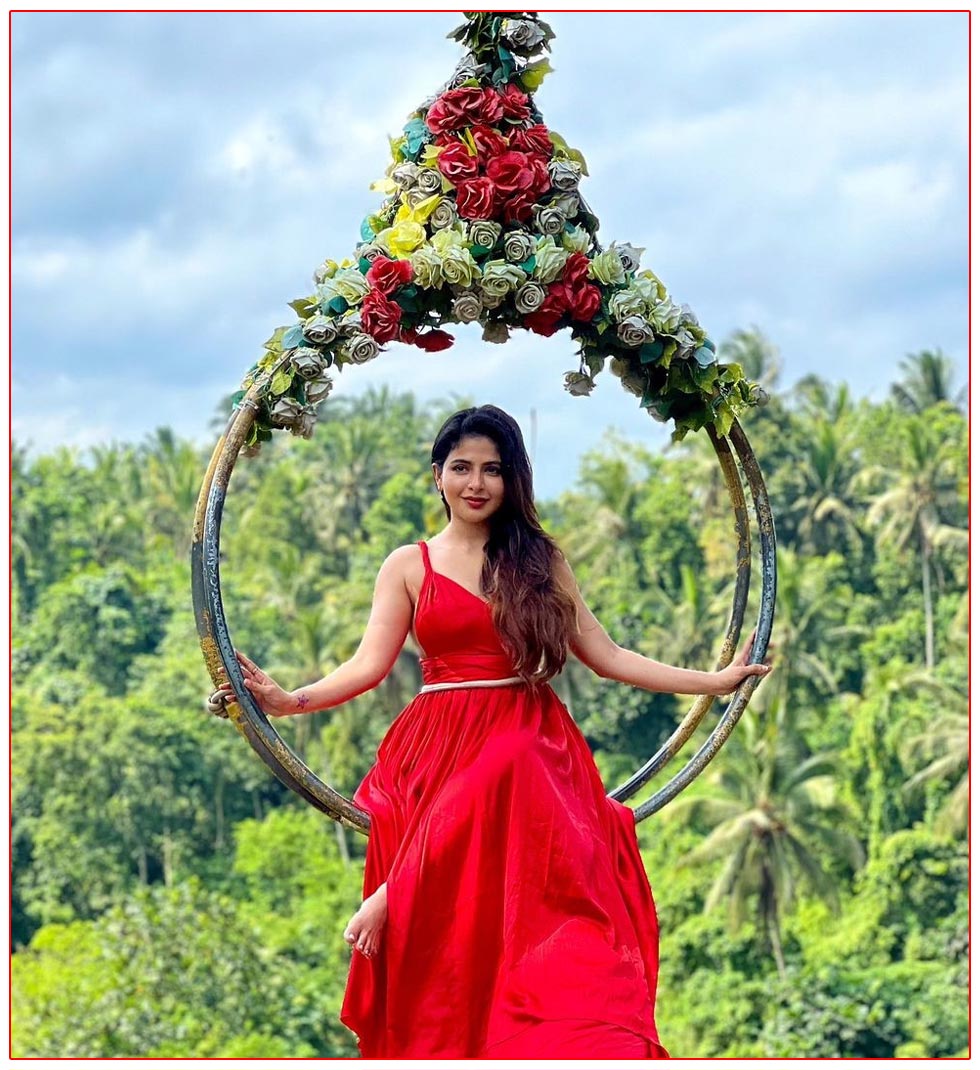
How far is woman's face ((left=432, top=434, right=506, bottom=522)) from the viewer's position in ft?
19.9

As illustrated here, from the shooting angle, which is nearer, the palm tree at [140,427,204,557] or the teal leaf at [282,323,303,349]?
the teal leaf at [282,323,303,349]

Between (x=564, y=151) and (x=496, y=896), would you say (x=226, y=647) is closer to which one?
(x=496, y=896)

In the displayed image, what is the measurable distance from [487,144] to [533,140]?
16cm

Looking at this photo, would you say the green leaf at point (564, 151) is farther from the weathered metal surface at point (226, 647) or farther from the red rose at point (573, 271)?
the weathered metal surface at point (226, 647)

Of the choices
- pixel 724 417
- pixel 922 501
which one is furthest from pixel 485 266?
pixel 922 501

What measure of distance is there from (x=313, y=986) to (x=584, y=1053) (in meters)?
26.0

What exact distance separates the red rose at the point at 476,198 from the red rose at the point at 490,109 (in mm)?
196

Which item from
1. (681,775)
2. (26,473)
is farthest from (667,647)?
(681,775)

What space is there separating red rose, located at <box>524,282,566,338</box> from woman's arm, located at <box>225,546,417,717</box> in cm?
81

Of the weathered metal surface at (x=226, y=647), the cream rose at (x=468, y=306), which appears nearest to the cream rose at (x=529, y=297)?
the cream rose at (x=468, y=306)

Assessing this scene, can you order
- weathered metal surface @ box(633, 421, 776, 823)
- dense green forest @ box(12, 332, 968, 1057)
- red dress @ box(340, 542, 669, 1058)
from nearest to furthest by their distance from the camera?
red dress @ box(340, 542, 669, 1058) < weathered metal surface @ box(633, 421, 776, 823) < dense green forest @ box(12, 332, 968, 1057)

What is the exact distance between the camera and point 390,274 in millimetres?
6176

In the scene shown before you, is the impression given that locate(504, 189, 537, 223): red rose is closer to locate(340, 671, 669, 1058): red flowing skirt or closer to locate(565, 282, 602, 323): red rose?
locate(565, 282, 602, 323): red rose

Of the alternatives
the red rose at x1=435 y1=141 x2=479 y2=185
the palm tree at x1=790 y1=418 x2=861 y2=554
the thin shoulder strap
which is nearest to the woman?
the thin shoulder strap
